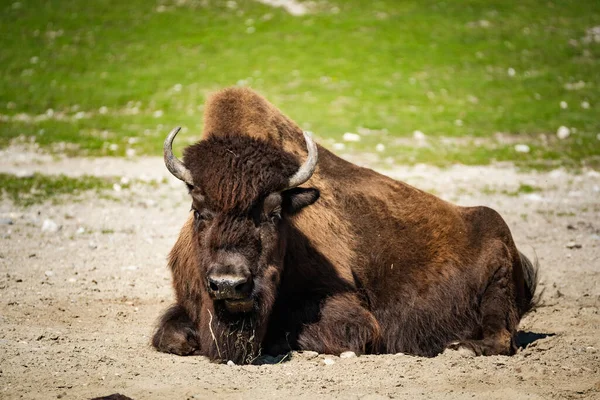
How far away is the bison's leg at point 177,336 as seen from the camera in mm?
6965

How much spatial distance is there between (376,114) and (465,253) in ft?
57.1

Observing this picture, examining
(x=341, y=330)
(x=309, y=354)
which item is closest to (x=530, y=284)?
(x=341, y=330)

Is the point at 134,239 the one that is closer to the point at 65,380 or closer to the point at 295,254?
the point at 295,254

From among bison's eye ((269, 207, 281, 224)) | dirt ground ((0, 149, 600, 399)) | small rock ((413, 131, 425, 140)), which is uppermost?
bison's eye ((269, 207, 281, 224))

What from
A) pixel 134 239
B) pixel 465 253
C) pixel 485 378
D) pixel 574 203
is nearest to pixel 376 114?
pixel 574 203

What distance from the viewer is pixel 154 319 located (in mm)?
8273

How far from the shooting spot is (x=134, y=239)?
39.0 ft

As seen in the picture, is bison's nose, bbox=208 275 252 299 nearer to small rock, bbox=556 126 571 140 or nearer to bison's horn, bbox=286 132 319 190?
bison's horn, bbox=286 132 319 190

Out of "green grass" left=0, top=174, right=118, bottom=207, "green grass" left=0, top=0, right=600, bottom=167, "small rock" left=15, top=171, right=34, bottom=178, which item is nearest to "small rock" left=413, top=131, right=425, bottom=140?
"green grass" left=0, top=0, right=600, bottom=167

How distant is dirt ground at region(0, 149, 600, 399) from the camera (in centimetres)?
599

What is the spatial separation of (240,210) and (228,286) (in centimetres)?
68

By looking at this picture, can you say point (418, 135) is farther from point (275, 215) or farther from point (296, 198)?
point (275, 215)

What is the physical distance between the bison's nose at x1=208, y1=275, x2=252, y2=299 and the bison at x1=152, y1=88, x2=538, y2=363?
0.05 ft

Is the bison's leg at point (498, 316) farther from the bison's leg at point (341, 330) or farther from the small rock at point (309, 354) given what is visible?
the small rock at point (309, 354)
